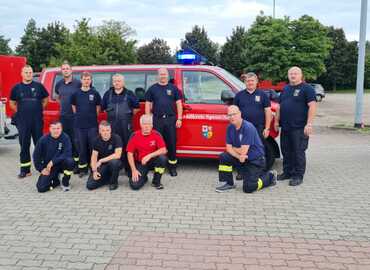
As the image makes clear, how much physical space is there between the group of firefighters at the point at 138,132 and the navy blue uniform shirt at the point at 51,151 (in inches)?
0.6

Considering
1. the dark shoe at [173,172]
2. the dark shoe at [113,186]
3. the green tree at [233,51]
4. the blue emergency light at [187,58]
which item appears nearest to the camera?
the dark shoe at [113,186]

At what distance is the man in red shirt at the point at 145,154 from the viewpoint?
6555 millimetres

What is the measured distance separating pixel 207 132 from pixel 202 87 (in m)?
0.79

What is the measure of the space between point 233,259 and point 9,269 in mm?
1997

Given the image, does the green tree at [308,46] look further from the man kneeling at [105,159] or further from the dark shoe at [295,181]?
the man kneeling at [105,159]

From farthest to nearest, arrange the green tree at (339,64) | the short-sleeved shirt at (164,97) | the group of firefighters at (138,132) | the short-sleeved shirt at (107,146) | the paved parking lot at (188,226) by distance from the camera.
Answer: the green tree at (339,64) → the short-sleeved shirt at (164,97) → the short-sleeved shirt at (107,146) → the group of firefighters at (138,132) → the paved parking lot at (188,226)

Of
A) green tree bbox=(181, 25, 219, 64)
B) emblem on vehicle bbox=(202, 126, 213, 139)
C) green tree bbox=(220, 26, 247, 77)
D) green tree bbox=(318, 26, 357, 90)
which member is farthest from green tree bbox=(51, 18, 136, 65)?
green tree bbox=(318, 26, 357, 90)

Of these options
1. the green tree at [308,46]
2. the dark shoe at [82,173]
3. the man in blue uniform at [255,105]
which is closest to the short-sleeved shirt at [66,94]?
the dark shoe at [82,173]

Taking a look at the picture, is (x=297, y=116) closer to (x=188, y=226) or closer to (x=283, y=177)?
(x=283, y=177)

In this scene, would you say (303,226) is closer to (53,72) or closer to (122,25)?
(53,72)

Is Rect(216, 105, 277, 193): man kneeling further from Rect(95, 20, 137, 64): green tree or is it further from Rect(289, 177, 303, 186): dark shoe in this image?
Rect(95, 20, 137, 64): green tree

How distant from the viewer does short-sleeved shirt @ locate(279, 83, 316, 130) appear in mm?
6664

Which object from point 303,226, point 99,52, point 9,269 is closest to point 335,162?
point 303,226

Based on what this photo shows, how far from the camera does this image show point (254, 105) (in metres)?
6.88
